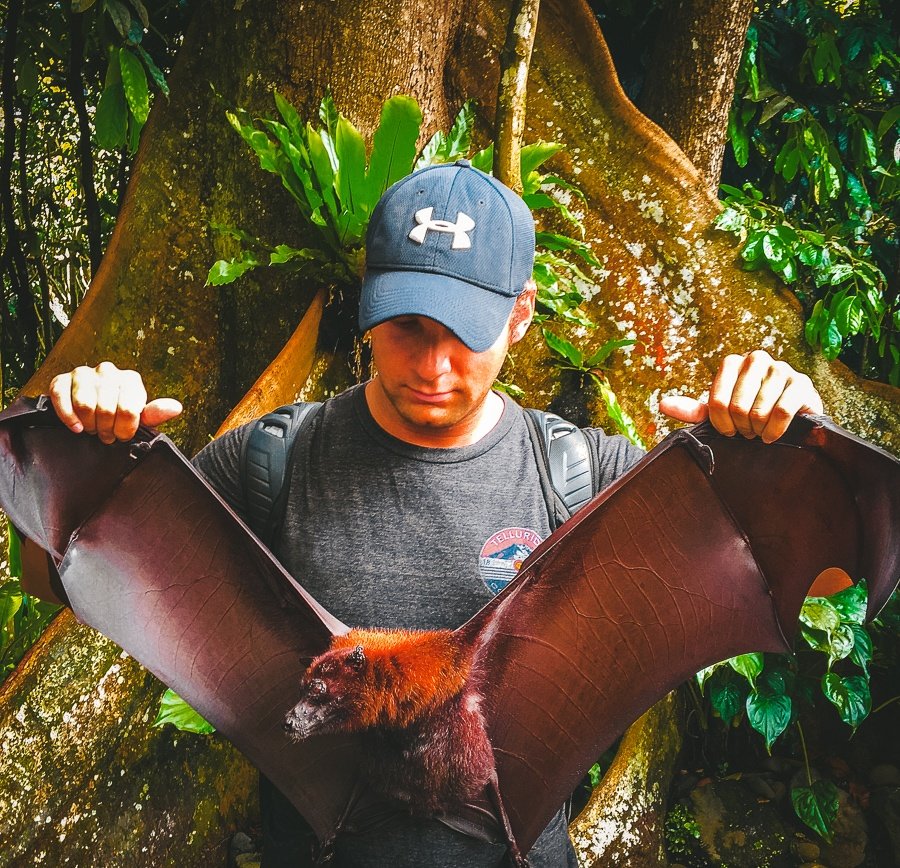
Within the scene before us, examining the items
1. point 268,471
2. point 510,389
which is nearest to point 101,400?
point 268,471

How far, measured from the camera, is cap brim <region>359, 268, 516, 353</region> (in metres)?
1.29

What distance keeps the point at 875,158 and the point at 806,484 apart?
11.4 feet

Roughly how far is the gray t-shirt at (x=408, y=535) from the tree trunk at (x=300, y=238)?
1274 millimetres

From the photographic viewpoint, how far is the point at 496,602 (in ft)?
4.30

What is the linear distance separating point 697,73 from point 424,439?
3057 mm

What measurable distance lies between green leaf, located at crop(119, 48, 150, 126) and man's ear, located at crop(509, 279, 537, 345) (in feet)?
6.76

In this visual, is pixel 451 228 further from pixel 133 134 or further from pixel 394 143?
pixel 133 134

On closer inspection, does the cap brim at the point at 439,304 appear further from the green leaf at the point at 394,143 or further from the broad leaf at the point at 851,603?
the broad leaf at the point at 851,603

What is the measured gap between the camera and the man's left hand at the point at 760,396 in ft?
3.97

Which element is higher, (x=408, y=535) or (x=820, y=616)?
(x=408, y=535)

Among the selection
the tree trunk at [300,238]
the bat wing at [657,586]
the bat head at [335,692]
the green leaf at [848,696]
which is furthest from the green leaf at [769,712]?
the bat head at [335,692]

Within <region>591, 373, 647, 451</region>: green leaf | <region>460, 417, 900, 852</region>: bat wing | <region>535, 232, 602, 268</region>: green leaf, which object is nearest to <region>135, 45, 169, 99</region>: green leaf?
<region>535, 232, 602, 268</region>: green leaf

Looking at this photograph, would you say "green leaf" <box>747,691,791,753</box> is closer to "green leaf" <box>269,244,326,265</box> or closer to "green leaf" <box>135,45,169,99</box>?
"green leaf" <box>269,244,326,265</box>

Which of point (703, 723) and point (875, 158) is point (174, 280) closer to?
point (703, 723)
